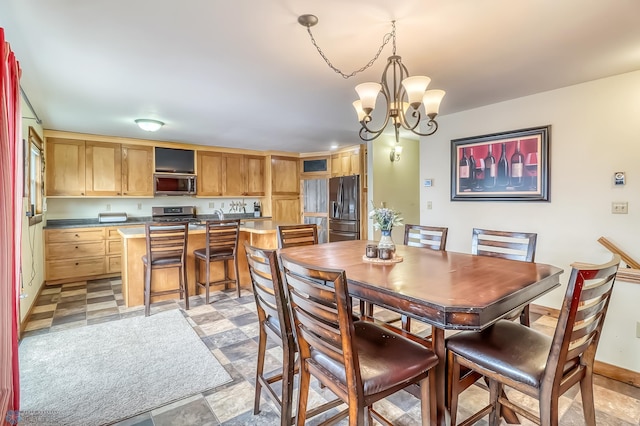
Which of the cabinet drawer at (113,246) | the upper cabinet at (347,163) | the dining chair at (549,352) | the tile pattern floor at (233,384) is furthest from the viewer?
the upper cabinet at (347,163)

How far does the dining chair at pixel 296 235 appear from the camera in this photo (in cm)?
275

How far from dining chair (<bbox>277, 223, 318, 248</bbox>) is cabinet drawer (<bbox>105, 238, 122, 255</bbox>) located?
3646mm

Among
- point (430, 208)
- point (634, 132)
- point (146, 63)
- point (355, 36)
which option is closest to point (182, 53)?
point (146, 63)

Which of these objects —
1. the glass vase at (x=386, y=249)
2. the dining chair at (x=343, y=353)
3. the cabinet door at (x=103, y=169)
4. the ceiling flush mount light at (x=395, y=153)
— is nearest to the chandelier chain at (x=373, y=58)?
the glass vase at (x=386, y=249)

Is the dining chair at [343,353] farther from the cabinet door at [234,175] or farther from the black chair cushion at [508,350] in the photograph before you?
the cabinet door at [234,175]

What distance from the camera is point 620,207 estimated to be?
2.85m

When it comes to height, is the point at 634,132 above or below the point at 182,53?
below

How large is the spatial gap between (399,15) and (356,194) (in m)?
4.01

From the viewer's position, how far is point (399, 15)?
183cm

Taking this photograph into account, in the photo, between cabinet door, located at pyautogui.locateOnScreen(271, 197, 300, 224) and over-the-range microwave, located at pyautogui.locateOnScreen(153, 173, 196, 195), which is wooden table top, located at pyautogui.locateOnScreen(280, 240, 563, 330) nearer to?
over-the-range microwave, located at pyautogui.locateOnScreen(153, 173, 196, 195)

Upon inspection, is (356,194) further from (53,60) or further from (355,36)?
(53,60)

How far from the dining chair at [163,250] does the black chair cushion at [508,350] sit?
2890 millimetres

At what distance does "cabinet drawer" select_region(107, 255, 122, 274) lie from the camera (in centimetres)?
499

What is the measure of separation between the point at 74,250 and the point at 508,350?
5.57m
